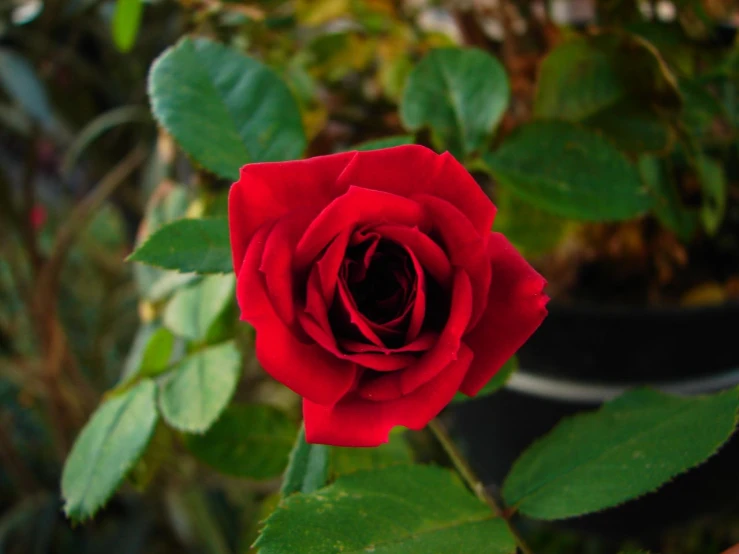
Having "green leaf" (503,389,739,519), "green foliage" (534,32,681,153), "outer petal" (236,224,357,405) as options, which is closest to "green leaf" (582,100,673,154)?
"green foliage" (534,32,681,153)

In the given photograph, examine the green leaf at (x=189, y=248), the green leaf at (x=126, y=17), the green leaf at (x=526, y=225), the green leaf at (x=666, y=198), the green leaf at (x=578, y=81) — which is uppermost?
the green leaf at (x=126, y=17)

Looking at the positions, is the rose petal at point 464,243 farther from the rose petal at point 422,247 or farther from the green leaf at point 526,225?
the green leaf at point 526,225

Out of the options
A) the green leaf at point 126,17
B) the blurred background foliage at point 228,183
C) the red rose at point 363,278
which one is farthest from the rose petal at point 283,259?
the green leaf at point 126,17

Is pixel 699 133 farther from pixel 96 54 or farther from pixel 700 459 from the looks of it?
pixel 96 54

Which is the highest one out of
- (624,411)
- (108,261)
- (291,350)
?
(291,350)

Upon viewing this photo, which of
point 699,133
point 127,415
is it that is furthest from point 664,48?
point 127,415

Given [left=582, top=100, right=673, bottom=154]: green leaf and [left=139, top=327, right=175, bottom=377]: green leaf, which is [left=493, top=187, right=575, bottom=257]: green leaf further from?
[left=139, top=327, right=175, bottom=377]: green leaf
